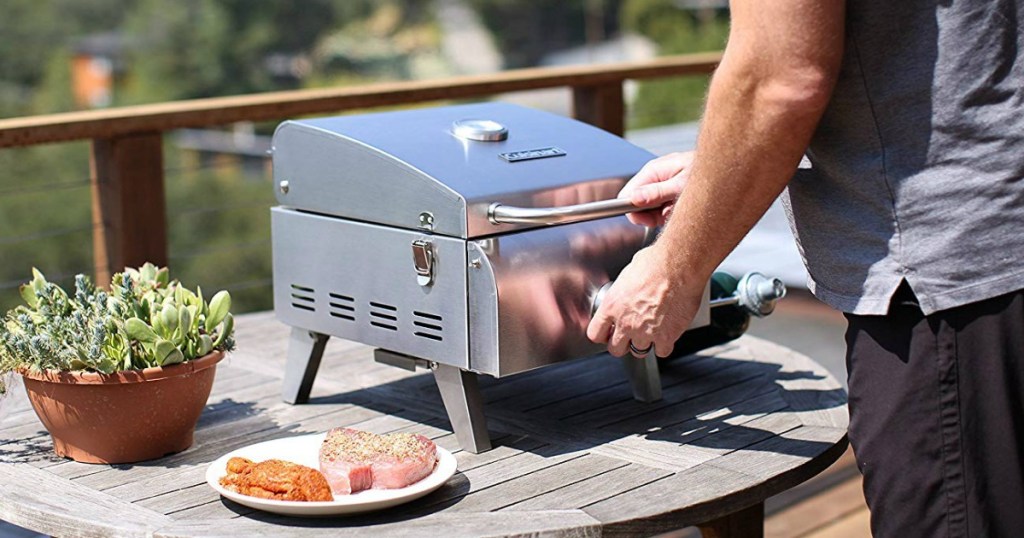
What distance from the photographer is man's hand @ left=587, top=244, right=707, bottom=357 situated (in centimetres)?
139

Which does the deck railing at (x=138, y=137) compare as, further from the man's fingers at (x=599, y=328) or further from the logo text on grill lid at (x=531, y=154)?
the man's fingers at (x=599, y=328)

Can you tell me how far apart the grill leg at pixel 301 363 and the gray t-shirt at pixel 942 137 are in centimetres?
85

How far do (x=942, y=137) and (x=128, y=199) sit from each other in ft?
6.92

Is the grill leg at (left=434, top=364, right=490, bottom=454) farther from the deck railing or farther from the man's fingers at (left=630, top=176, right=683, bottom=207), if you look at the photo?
the deck railing

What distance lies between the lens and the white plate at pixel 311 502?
1.34 meters

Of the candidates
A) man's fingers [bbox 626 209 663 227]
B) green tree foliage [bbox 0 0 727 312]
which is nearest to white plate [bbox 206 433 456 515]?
man's fingers [bbox 626 209 663 227]

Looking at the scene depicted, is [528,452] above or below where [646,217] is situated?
below

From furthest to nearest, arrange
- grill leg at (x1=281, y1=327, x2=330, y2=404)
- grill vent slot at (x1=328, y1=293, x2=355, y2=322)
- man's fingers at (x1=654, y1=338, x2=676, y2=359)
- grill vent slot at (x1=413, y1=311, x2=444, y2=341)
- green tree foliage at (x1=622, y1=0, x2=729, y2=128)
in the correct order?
green tree foliage at (x1=622, y1=0, x2=729, y2=128) → grill leg at (x1=281, y1=327, x2=330, y2=404) → grill vent slot at (x1=328, y1=293, x2=355, y2=322) → grill vent slot at (x1=413, y1=311, x2=444, y2=341) → man's fingers at (x1=654, y1=338, x2=676, y2=359)

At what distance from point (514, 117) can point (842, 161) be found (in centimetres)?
65

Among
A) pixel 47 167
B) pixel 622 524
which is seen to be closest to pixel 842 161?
pixel 622 524

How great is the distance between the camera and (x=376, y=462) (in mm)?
1404

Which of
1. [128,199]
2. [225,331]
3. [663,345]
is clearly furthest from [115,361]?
[128,199]

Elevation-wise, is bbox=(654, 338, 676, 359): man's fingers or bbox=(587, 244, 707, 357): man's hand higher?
bbox=(587, 244, 707, 357): man's hand

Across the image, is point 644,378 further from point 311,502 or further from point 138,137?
point 138,137
